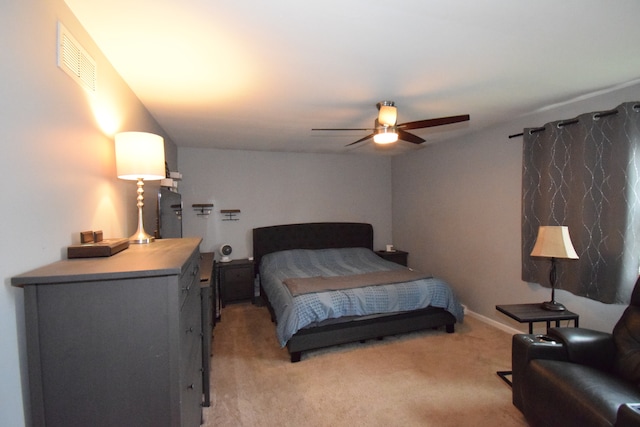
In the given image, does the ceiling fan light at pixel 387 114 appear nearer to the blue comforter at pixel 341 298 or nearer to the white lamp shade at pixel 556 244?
the white lamp shade at pixel 556 244

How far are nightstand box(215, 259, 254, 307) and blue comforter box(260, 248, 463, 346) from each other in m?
0.27

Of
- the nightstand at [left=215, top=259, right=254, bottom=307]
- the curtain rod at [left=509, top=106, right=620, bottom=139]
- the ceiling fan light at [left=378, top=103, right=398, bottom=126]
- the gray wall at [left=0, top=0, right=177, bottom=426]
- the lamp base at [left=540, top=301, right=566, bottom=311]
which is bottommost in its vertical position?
the nightstand at [left=215, top=259, right=254, bottom=307]

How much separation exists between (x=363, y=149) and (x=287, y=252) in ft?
6.77

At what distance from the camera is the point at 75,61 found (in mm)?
1387

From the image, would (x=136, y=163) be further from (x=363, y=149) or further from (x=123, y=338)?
(x=363, y=149)

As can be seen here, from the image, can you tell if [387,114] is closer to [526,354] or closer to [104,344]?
[526,354]

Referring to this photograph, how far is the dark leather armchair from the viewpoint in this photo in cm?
150

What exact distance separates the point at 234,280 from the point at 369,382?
8.29ft

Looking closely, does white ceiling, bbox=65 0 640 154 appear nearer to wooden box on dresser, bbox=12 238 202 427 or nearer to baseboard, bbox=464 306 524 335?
wooden box on dresser, bbox=12 238 202 427

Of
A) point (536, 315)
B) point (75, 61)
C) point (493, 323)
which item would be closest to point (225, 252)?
point (75, 61)

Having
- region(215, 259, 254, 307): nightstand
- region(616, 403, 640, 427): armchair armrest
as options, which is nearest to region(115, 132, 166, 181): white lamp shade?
region(616, 403, 640, 427): armchair armrest

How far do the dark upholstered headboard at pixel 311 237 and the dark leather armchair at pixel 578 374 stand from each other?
3.17 metres

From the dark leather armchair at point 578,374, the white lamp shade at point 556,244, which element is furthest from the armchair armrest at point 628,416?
the white lamp shade at point 556,244

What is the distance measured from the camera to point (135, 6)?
1339 mm
